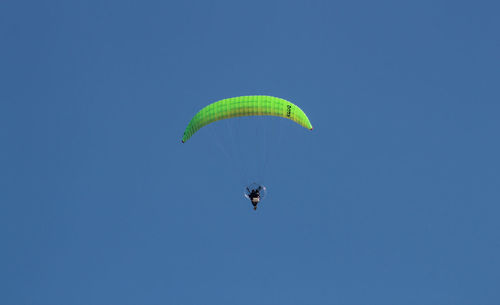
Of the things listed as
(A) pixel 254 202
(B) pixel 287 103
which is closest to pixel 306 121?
(B) pixel 287 103

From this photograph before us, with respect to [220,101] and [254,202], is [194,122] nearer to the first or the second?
[220,101]

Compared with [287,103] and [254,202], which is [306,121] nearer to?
[287,103]

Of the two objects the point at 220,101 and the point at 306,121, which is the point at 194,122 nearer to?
the point at 220,101

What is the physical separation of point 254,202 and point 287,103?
7.68 meters

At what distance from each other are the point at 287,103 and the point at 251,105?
2.33 metres

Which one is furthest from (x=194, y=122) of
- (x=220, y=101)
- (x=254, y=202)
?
(x=254, y=202)

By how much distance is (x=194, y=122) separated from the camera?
71.9 meters

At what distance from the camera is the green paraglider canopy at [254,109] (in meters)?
70.5

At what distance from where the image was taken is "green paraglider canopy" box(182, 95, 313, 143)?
231 ft

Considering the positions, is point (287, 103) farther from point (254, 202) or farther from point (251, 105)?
point (254, 202)

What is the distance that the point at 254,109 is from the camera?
231 ft

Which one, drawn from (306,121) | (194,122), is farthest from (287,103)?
(194,122)

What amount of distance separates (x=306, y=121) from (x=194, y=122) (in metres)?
7.30

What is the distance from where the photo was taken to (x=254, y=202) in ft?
243
